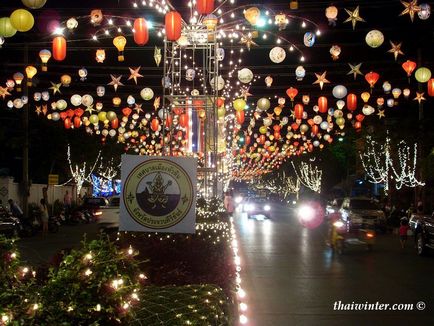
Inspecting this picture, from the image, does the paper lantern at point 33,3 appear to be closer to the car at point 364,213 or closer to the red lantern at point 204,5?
the red lantern at point 204,5

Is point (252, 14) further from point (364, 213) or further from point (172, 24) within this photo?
point (364, 213)

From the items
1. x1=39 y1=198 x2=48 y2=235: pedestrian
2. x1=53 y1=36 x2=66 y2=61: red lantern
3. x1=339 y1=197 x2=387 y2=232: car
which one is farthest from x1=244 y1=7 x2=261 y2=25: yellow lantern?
x1=339 y1=197 x2=387 y2=232: car

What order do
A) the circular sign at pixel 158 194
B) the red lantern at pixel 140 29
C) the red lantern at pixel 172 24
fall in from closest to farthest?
the circular sign at pixel 158 194 < the red lantern at pixel 172 24 < the red lantern at pixel 140 29

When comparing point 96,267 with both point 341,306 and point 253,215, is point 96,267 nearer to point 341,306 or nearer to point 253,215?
point 341,306

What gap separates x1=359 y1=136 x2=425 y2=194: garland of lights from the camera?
3095 cm

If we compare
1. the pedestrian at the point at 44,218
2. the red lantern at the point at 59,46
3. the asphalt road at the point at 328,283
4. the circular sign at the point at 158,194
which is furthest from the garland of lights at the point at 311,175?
the circular sign at the point at 158,194

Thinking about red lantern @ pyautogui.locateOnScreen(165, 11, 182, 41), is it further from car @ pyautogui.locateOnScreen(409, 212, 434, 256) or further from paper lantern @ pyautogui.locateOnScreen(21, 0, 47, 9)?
car @ pyautogui.locateOnScreen(409, 212, 434, 256)

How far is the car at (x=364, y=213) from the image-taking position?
27.0 m

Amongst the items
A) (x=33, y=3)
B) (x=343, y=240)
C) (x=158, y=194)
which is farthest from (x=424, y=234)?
(x=158, y=194)

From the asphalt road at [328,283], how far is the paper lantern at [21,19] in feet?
25.1

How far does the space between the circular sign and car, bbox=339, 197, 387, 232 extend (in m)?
21.1

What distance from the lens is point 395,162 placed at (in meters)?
33.1

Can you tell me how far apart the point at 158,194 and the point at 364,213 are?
850 inches

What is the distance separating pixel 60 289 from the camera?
3.25 metres
